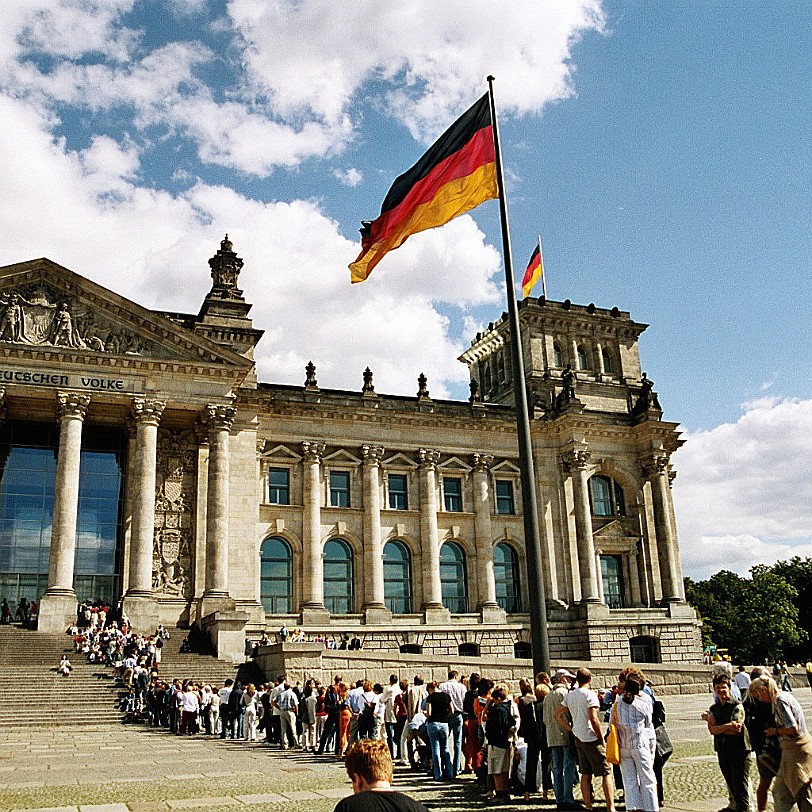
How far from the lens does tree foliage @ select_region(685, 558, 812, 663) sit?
266 feet

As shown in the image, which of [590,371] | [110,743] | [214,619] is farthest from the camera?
[590,371]

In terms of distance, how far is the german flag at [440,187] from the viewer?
1967 cm

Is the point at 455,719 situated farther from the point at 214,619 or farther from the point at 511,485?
the point at 511,485

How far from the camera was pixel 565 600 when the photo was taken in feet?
167

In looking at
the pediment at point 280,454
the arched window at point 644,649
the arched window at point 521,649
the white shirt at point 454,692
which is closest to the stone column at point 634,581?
the arched window at point 644,649

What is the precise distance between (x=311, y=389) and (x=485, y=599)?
611 inches

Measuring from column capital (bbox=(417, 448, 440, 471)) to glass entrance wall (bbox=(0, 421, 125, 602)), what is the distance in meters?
16.6

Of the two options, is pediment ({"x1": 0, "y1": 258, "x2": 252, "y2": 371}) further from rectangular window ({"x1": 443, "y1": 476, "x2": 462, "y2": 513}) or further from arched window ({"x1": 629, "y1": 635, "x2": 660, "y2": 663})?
arched window ({"x1": 629, "y1": 635, "x2": 660, "y2": 663})

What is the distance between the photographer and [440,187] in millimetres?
20250

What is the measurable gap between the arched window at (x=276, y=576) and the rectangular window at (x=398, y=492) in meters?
6.82

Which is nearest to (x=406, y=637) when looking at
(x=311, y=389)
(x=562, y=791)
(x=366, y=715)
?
(x=311, y=389)

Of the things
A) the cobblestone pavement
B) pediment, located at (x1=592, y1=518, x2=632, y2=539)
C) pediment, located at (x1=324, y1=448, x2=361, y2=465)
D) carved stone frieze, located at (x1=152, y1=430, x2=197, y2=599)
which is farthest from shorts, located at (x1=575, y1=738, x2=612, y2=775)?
pediment, located at (x1=592, y1=518, x2=632, y2=539)

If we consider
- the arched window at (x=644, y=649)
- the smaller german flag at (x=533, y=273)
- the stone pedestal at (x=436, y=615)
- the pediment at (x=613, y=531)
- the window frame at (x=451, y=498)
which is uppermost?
the smaller german flag at (x=533, y=273)

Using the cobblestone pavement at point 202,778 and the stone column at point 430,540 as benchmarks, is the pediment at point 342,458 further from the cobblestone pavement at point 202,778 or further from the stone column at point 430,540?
the cobblestone pavement at point 202,778
